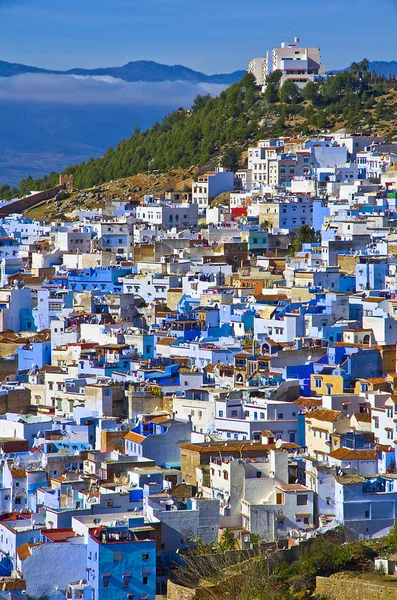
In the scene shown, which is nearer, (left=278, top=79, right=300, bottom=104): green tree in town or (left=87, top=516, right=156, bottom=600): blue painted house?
(left=87, top=516, right=156, bottom=600): blue painted house

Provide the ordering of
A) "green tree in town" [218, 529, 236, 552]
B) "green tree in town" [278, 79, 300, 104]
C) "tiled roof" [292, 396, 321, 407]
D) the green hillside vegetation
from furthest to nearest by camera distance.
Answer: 1. "green tree in town" [278, 79, 300, 104]
2. the green hillside vegetation
3. "tiled roof" [292, 396, 321, 407]
4. "green tree in town" [218, 529, 236, 552]

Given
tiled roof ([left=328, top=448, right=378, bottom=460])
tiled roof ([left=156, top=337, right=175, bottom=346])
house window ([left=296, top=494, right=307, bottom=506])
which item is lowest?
house window ([left=296, top=494, right=307, bottom=506])

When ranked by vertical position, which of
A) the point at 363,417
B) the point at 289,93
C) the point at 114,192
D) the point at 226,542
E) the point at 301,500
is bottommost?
the point at 226,542

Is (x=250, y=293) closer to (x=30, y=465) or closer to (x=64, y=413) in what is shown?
(x=64, y=413)

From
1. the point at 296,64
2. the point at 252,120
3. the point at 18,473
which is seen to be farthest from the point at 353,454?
the point at 296,64

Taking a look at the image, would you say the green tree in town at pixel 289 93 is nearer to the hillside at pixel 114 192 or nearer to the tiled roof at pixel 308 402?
the hillside at pixel 114 192

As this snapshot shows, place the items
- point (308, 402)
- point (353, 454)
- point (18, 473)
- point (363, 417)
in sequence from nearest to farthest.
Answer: point (353, 454), point (18, 473), point (363, 417), point (308, 402)

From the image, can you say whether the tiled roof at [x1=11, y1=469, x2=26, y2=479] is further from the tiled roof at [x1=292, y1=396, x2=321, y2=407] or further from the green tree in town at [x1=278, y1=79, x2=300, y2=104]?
the green tree in town at [x1=278, y1=79, x2=300, y2=104]

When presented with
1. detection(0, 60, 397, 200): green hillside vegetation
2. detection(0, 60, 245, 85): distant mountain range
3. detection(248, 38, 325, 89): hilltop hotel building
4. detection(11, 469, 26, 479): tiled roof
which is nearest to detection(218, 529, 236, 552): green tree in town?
detection(11, 469, 26, 479): tiled roof

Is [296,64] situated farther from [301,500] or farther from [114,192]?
[301,500]
